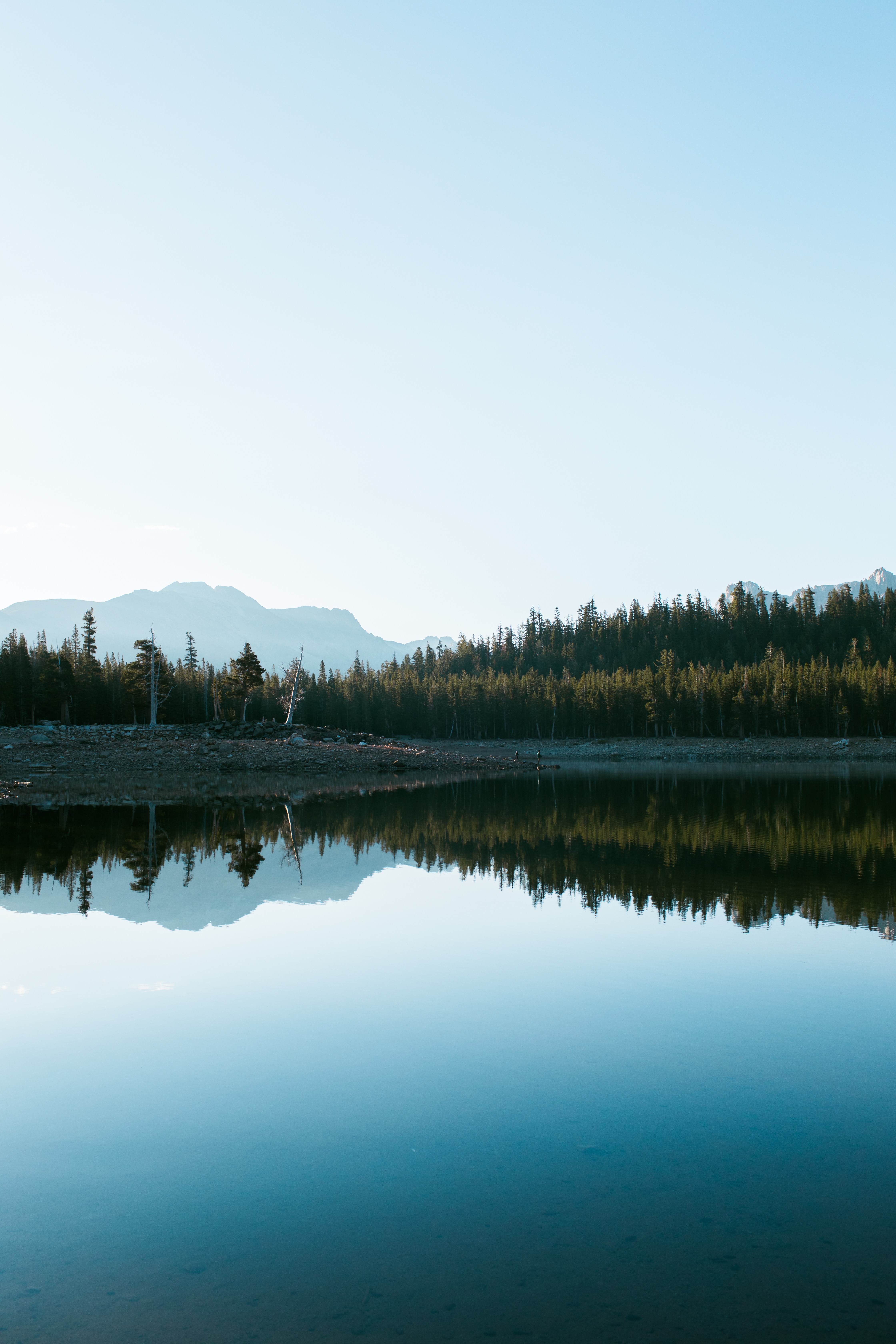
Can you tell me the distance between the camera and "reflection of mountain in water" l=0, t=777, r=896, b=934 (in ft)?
59.5

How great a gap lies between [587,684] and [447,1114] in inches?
4956

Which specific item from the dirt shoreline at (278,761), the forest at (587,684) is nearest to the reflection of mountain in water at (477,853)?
the dirt shoreline at (278,761)

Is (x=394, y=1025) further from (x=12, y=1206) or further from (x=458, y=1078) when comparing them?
(x=12, y=1206)

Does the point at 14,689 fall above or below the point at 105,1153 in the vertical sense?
above

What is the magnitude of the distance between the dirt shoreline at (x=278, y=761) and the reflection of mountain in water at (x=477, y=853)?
39.9ft

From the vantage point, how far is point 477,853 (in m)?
25.9

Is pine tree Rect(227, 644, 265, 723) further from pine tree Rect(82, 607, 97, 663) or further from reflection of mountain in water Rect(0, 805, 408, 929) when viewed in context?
reflection of mountain in water Rect(0, 805, 408, 929)

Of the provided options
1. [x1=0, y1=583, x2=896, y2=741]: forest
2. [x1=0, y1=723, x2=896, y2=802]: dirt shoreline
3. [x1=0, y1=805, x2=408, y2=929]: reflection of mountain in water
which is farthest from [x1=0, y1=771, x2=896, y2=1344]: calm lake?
[x1=0, y1=583, x2=896, y2=741]: forest

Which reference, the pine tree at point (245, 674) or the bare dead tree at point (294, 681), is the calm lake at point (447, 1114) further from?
the pine tree at point (245, 674)

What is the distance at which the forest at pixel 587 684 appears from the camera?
3836 inches

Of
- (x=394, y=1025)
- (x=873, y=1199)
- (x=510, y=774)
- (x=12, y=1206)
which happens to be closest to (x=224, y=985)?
(x=394, y=1025)

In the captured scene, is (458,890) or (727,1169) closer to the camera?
(727,1169)

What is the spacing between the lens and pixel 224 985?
12312 mm

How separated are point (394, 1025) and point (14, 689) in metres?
93.8
